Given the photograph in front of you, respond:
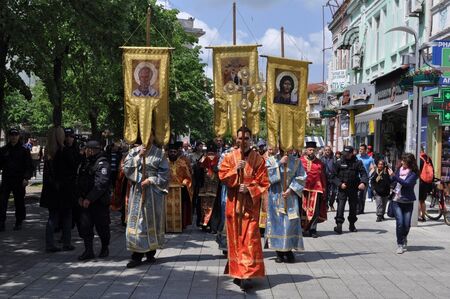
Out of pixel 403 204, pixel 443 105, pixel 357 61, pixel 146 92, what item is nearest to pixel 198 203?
pixel 403 204

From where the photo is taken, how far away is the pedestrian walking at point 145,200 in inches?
334

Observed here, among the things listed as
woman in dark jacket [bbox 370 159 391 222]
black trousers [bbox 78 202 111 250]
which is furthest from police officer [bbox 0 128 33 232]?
woman in dark jacket [bbox 370 159 391 222]

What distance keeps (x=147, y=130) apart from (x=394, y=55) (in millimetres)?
18261

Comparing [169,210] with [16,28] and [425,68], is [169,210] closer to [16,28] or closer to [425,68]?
[16,28]

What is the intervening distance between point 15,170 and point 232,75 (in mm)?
5083

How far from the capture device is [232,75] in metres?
9.01

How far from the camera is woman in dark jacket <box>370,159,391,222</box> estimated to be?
14530mm

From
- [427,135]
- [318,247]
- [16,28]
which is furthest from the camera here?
[427,135]

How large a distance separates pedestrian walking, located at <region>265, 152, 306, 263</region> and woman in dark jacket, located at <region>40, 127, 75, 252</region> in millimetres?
3199

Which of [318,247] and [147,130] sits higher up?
[147,130]

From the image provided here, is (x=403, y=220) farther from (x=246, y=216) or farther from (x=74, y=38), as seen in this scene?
(x=74, y=38)

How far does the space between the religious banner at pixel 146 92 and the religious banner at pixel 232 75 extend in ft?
2.47

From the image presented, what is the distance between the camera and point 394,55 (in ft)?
81.1

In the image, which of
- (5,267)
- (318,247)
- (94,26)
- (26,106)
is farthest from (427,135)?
(26,106)
